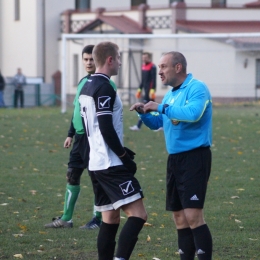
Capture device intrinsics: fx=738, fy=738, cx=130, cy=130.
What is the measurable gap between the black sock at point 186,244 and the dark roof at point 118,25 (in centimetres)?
3257

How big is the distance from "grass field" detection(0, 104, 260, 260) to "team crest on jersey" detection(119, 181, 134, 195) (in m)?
0.99

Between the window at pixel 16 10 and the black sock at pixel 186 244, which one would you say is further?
the window at pixel 16 10

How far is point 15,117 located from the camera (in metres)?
25.2

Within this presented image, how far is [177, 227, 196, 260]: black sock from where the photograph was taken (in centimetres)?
615

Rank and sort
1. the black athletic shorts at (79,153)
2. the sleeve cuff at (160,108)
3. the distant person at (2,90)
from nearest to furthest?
the sleeve cuff at (160,108) → the black athletic shorts at (79,153) → the distant person at (2,90)

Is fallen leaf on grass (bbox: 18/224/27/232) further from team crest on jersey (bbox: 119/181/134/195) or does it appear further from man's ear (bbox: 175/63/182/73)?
man's ear (bbox: 175/63/182/73)

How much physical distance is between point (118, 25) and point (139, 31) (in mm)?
1165

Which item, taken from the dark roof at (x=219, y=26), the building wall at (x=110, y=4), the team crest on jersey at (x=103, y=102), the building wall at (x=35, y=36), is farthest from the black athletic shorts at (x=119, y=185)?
the building wall at (x=110, y=4)

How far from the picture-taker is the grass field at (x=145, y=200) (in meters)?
7.01

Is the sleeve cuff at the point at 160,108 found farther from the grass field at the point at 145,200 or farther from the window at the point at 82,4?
the window at the point at 82,4

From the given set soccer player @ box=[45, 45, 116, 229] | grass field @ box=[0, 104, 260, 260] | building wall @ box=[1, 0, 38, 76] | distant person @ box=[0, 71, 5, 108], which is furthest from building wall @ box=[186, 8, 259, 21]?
soccer player @ box=[45, 45, 116, 229]

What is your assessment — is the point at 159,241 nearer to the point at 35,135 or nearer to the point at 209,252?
the point at 209,252

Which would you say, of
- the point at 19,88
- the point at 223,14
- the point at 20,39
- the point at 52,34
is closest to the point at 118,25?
the point at 52,34

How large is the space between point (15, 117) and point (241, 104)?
834 cm
